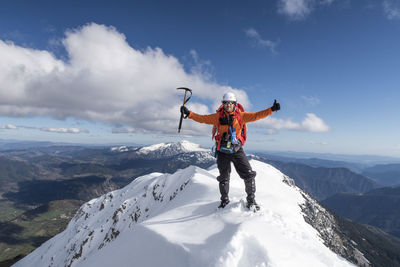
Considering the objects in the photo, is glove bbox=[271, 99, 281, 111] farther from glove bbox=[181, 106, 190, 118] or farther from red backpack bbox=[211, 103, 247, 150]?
glove bbox=[181, 106, 190, 118]

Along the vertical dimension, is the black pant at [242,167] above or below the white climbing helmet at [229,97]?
below

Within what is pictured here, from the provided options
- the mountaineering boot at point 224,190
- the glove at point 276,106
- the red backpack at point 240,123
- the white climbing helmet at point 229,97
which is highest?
the white climbing helmet at point 229,97

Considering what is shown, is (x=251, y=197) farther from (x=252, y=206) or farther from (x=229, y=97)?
(x=229, y=97)

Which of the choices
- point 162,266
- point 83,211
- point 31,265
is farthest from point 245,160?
point 83,211

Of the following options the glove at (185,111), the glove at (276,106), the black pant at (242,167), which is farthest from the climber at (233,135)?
the glove at (185,111)

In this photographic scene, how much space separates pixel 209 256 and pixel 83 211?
12103cm

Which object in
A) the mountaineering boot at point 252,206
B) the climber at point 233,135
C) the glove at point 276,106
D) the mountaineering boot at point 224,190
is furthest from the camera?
the mountaineering boot at point 224,190

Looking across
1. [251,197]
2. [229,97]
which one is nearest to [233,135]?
[229,97]

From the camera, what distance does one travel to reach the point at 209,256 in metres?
6.23

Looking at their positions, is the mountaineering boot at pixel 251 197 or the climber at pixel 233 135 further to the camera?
the climber at pixel 233 135

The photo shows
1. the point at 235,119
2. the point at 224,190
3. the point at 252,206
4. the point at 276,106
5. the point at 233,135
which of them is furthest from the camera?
the point at 224,190

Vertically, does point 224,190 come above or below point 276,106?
below

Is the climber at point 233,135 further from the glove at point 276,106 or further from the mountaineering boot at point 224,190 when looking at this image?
the glove at point 276,106

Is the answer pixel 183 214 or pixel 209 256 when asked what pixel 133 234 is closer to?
pixel 183 214
